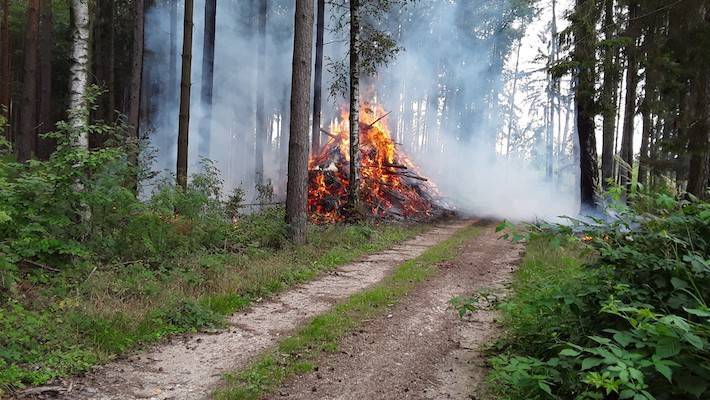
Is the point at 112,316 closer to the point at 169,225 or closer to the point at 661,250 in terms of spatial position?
the point at 169,225

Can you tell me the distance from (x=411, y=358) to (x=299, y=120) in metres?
7.51

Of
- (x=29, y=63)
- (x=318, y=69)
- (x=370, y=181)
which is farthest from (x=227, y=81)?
(x=370, y=181)

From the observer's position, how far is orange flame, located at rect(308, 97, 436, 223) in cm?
1820

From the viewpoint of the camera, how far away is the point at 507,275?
9.23 m

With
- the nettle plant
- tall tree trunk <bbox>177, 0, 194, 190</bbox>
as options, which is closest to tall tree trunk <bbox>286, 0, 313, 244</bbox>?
tall tree trunk <bbox>177, 0, 194, 190</bbox>

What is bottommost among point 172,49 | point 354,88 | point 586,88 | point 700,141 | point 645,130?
point 700,141

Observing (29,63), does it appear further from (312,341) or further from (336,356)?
(336,356)

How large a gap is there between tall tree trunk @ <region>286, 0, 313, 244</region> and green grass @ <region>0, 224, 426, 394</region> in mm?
1876

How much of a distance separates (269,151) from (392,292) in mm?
36027

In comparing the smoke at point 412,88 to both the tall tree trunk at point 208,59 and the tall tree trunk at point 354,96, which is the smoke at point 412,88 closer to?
the tall tree trunk at point 208,59

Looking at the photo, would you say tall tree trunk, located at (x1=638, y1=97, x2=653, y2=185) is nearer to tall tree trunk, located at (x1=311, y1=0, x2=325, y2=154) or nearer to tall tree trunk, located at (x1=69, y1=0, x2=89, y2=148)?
tall tree trunk, located at (x1=311, y1=0, x2=325, y2=154)

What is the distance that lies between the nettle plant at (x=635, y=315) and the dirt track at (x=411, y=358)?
2.48ft

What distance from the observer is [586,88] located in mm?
12695

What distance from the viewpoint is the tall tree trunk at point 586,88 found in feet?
38.4
